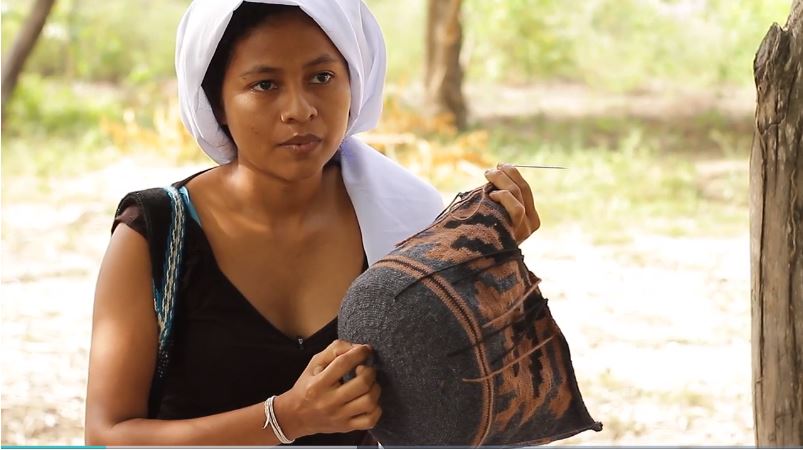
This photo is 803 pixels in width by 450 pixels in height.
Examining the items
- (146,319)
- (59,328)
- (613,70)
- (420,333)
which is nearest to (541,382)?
(420,333)

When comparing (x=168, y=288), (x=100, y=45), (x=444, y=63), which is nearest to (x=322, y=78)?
(x=168, y=288)

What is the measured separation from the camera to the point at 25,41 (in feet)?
21.2

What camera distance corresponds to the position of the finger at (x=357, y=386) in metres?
1.50

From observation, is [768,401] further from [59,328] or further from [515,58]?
[515,58]

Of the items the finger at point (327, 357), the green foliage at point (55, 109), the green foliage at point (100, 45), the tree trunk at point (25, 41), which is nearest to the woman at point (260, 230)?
the finger at point (327, 357)

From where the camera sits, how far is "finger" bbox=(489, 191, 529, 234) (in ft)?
5.30

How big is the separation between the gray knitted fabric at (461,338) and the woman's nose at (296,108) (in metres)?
0.26

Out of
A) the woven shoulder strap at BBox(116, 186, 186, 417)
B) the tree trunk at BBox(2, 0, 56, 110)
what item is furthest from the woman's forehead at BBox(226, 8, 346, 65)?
the tree trunk at BBox(2, 0, 56, 110)

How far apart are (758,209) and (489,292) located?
686 millimetres

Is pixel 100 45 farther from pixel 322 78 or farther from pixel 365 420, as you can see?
pixel 365 420

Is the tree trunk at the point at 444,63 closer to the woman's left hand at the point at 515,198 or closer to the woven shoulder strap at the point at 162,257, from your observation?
the woven shoulder strap at the point at 162,257

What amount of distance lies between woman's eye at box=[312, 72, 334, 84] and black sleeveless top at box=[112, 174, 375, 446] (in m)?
0.32

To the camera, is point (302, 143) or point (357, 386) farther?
point (302, 143)

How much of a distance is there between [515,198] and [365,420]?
1.27ft
